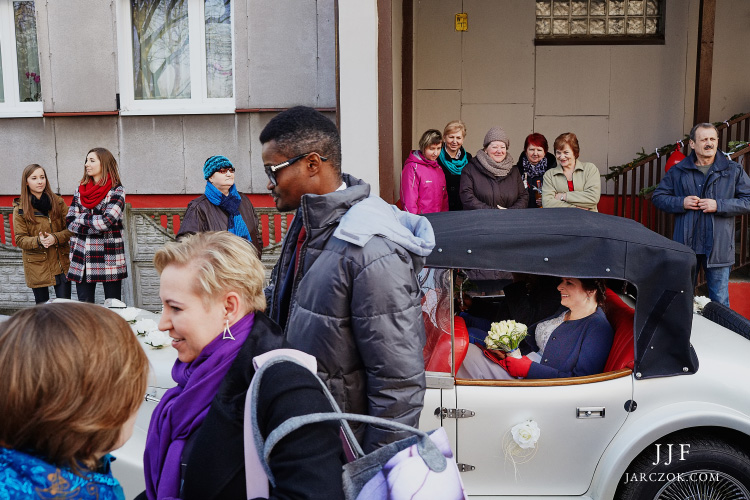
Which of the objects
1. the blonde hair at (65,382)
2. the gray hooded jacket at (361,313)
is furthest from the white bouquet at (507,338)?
the blonde hair at (65,382)

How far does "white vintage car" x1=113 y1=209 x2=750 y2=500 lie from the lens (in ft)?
11.2

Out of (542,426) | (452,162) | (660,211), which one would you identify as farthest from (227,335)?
(660,211)

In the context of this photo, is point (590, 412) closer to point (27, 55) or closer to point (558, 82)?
point (558, 82)

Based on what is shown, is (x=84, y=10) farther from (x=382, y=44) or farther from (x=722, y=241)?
(x=722, y=241)

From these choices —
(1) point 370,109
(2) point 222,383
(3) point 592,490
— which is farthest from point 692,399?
(1) point 370,109

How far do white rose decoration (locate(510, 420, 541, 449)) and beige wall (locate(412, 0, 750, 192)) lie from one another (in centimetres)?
741

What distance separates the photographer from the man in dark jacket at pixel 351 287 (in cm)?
238

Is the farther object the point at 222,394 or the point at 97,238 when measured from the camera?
the point at 97,238

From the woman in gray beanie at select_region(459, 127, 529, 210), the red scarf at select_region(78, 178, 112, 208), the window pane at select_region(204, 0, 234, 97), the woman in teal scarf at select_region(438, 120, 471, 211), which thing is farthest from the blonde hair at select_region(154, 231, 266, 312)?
the window pane at select_region(204, 0, 234, 97)

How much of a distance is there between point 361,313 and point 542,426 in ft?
4.87

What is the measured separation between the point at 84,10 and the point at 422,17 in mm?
4445

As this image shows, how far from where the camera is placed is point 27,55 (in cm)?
996

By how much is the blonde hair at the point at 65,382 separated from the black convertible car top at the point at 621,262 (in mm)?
2245

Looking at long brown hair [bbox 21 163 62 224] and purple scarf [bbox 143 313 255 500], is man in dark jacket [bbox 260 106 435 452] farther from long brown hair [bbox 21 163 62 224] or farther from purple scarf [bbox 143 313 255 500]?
long brown hair [bbox 21 163 62 224]
